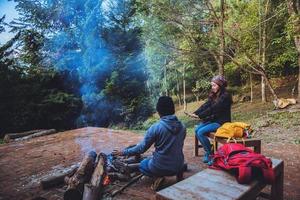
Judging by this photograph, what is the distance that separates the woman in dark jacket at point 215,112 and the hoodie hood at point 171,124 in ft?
4.90

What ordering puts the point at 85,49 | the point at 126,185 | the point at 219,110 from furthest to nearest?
the point at 85,49 < the point at 219,110 < the point at 126,185

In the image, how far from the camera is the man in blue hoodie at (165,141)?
149 inches

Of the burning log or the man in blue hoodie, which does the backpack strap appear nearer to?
the man in blue hoodie

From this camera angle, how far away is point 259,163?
9.65 feet

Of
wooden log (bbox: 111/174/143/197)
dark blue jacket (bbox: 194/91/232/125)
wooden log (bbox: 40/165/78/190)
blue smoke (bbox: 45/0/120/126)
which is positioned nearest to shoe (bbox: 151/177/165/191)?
wooden log (bbox: 111/174/143/197)

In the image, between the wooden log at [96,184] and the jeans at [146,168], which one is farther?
the jeans at [146,168]

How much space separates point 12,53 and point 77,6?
3.34 m

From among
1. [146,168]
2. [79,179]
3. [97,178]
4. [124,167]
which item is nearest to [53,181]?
[79,179]

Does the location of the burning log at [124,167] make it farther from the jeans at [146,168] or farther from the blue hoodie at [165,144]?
the blue hoodie at [165,144]

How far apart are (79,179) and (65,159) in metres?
2.46

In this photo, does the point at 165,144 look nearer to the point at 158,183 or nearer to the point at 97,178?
the point at 158,183

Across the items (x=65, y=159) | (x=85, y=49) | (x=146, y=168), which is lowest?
(x=65, y=159)

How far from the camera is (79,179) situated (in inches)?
155

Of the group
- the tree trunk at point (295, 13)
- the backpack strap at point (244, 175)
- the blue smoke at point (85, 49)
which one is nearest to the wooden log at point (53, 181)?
the backpack strap at point (244, 175)
